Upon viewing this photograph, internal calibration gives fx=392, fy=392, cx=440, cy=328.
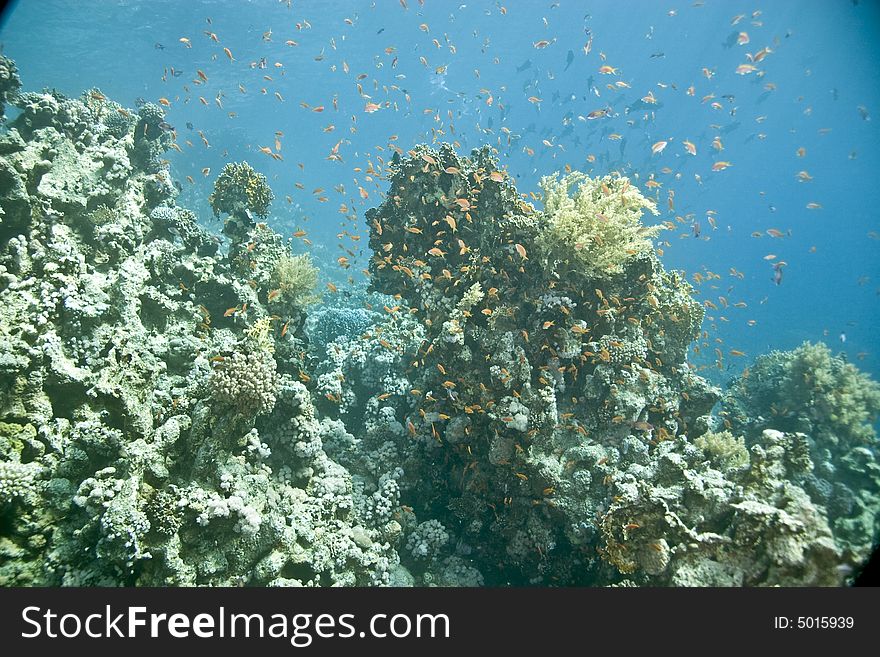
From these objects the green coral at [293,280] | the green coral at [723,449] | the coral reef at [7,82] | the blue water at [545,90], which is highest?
the blue water at [545,90]

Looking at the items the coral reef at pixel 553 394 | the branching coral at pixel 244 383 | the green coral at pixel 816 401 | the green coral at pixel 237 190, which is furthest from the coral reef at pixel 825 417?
the green coral at pixel 237 190

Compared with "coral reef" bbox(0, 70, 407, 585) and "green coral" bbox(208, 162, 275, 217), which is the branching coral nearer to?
"coral reef" bbox(0, 70, 407, 585)

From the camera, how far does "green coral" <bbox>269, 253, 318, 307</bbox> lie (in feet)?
27.5

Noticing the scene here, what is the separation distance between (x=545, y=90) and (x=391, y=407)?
96.7 metres

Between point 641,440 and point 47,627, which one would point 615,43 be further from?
point 47,627

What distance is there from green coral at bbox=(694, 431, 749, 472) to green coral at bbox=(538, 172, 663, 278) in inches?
156

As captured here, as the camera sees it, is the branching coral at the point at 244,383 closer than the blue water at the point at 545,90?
Yes

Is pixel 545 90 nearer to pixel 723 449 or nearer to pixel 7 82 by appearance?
pixel 7 82

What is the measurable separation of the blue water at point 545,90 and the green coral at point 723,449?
16.7 feet

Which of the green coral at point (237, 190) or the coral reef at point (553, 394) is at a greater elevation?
the green coral at point (237, 190)

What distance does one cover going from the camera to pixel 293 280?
841 centimetres

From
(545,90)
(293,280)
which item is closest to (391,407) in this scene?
(293,280)

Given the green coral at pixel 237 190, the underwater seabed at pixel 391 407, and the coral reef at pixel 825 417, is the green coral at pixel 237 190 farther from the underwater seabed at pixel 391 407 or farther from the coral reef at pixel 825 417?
the coral reef at pixel 825 417

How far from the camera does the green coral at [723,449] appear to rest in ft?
24.4
